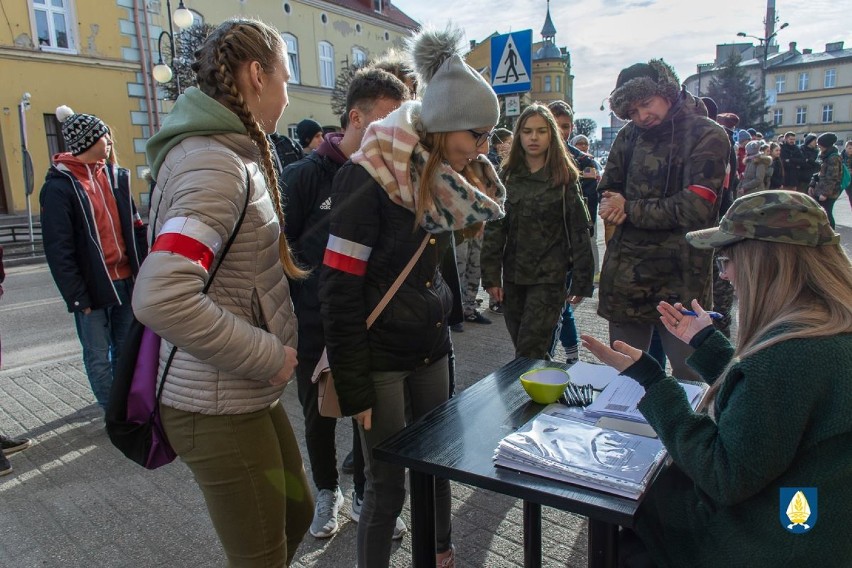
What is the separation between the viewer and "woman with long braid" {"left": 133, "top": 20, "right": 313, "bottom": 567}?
1.44 meters

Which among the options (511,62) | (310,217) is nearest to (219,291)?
(310,217)

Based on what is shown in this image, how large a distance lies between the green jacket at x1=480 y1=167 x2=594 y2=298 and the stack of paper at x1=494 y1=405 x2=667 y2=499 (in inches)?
77.1

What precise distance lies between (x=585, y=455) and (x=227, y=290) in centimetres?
103

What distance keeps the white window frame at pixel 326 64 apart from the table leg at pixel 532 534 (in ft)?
89.7

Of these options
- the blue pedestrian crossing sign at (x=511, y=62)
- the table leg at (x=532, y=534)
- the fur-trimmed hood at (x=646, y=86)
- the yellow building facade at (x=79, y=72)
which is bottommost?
the table leg at (x=532, y=534)

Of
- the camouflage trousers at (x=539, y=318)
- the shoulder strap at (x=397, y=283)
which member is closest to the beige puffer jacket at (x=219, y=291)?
the shoulder strap at (x=397, y=283)

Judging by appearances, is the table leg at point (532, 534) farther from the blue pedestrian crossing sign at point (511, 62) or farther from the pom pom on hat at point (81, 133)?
the blue pedestrian crossing sign at point (511, 62)

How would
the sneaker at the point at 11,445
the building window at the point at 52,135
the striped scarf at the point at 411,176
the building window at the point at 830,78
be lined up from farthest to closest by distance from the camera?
the building window at the point at 830,78 → the building window at the point at 52,135 → the sneaker at the point at 11,445 → the striped scarf at the point at 411,176

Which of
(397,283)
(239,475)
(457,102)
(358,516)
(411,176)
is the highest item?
(457,102)

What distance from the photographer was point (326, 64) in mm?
27562

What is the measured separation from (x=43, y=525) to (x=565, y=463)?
2629mm

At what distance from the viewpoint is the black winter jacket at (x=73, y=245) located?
3.66 meters

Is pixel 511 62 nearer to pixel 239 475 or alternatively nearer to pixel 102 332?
pixel 102 332

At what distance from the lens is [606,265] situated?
11.1ft
